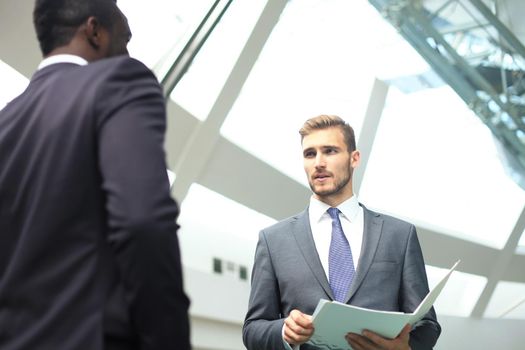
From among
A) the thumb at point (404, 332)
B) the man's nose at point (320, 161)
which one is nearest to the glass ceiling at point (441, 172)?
the man's nose at point (320, 161)

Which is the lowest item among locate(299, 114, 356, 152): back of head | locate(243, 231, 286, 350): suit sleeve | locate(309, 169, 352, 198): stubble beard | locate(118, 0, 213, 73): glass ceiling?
locate(243, 231, 286, 350): suit sleeve

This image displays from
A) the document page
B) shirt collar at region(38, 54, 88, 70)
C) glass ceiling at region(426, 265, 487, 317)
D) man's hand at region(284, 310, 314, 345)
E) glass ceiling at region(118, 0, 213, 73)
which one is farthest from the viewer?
glass ceiling at region(426, 265, 487, 317)

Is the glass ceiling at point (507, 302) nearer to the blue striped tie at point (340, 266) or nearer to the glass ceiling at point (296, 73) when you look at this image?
the glass ceiling at point (296, 73)

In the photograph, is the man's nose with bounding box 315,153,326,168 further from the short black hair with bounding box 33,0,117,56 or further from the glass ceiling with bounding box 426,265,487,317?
the glass ceiling with bounding box 426,265,487,317

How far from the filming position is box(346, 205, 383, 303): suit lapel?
3.06 meters

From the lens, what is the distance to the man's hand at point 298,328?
→ 273 centimetres

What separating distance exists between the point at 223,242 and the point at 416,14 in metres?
3.13

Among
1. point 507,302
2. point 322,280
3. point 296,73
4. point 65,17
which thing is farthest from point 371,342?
point 507,302

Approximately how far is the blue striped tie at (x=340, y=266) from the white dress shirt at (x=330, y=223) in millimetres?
34

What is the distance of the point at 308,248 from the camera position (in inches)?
126

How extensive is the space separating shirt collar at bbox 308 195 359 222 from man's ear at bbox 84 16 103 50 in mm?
1634

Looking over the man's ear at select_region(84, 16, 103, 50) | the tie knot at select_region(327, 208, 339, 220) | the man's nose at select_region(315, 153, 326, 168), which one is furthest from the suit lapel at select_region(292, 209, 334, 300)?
the man's ear at select_region(84, 16, 103, 50)

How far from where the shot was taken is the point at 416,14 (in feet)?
25.8

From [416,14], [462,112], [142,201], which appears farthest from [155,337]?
[462,112]
